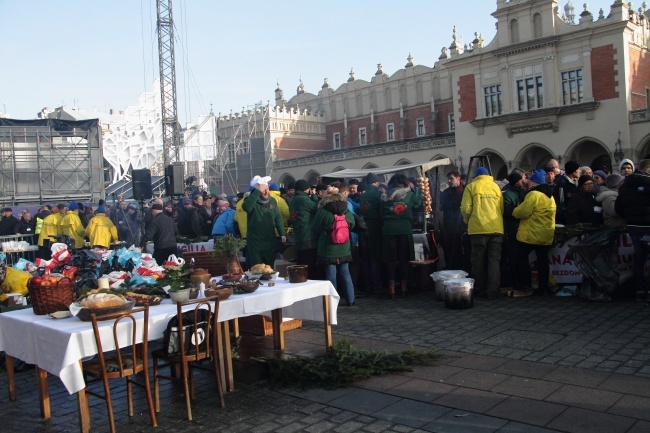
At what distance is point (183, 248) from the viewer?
11.2 meters

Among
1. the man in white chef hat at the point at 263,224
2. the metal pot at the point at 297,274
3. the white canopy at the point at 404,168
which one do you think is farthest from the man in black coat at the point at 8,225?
the metal pot at the point at 297,274

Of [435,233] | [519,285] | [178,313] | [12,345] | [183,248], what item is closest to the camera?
[178,313]

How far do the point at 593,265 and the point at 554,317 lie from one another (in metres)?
1.28

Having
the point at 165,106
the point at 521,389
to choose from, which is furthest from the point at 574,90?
the point at 521,389

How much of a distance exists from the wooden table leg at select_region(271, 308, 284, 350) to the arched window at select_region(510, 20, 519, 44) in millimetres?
32108

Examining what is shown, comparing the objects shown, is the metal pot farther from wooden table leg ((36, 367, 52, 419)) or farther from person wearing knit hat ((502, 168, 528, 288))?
person wearing knit hat ((502, 168, 528, 288))

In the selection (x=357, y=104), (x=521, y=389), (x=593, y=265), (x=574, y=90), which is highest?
(x=357, y=104)

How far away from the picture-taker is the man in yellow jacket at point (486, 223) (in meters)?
8.05

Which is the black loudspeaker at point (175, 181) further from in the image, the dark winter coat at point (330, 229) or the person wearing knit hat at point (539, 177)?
the person wearing knit hat at point (539, 177)

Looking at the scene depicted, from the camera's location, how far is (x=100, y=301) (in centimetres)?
412

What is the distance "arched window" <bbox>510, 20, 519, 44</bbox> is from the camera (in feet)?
111

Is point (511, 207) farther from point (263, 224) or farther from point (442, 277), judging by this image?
point (263, 224)

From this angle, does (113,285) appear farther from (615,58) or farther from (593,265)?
(615,58)

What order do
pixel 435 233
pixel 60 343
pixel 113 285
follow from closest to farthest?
pixel 60 343 → pixel 113 285 → pixel 435 233
